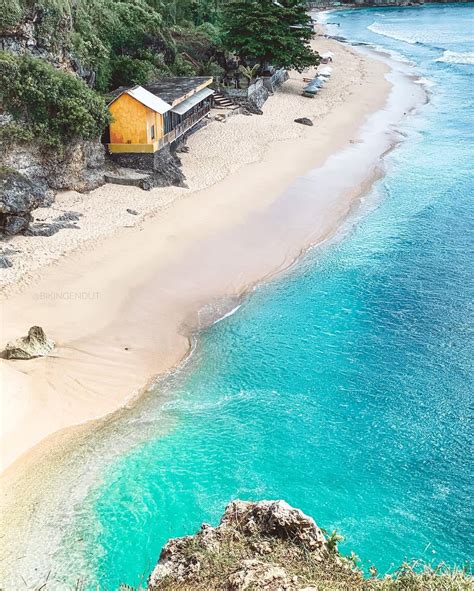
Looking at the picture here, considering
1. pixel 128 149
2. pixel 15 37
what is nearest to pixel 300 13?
pixel 128 149

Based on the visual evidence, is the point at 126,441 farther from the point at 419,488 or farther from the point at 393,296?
the point at 393,296

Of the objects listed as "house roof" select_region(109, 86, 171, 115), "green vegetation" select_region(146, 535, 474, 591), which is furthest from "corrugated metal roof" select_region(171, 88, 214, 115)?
"green vegetation" select_region(146, 535, 474, 591)

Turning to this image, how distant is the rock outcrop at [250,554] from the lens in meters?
11.7

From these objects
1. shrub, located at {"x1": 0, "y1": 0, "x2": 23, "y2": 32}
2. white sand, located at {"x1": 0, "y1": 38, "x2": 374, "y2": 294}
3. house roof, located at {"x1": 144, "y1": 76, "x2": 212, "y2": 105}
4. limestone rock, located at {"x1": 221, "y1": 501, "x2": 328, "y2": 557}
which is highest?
shrub, located at {"x1": 0, "y1": 0, "x2": 23, "y2": 32}

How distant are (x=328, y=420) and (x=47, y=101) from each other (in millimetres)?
24165

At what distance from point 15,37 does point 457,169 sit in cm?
3243

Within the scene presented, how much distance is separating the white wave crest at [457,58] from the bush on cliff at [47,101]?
6932 centimetres

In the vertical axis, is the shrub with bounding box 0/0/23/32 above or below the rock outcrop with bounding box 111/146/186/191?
above

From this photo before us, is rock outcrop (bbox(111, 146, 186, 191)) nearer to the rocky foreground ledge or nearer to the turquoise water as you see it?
the turquoise water

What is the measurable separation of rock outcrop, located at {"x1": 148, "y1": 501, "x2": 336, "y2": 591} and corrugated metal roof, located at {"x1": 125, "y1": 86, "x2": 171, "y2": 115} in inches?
1194

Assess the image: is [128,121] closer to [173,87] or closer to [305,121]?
[173,87]

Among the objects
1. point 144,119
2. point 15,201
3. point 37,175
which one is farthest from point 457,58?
point 15,201

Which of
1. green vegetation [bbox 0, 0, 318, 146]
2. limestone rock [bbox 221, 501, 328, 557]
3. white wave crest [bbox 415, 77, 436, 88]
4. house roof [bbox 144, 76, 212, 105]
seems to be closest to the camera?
limestone rock [bbox 221, 501, 328, 557]

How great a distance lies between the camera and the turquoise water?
18.7 meters
